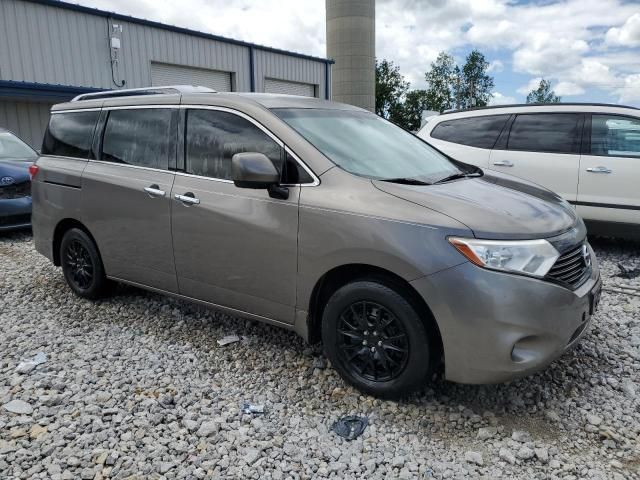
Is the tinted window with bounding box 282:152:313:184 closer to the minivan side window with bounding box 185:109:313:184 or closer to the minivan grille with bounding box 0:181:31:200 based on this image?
the minivan side window with bounding box 185:109:313:184

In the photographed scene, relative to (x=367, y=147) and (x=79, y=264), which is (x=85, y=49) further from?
(x=367, y=147)

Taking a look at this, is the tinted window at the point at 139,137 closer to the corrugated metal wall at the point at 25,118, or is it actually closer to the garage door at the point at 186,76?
the corrugated metal wall at the point at 25,118

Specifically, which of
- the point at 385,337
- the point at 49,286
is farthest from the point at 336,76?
the point at 385,337

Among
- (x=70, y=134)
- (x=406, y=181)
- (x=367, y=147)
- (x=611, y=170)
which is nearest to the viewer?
(x=406, y=181)

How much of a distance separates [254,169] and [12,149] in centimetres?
703

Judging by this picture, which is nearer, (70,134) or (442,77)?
(70,134)

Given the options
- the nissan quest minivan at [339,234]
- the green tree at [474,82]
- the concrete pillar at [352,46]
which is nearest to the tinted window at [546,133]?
the nissan quest minivan at [339,234]

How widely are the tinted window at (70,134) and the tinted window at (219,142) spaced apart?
127 cm

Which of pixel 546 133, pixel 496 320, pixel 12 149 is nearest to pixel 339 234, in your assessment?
pixel 496 320

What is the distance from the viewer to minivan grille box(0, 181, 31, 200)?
7242 millimetres

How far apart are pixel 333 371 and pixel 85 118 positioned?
10.1 feet

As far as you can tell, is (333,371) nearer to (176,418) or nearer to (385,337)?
(385,337)

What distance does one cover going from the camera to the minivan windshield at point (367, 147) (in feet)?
10.5

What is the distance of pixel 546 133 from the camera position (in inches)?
247
